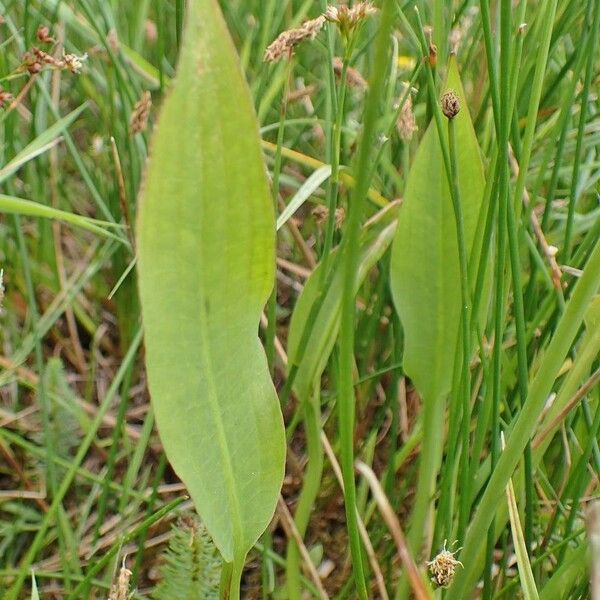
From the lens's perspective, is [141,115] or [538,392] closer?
[538,392]

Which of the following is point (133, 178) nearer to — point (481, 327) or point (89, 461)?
point (89, 461)

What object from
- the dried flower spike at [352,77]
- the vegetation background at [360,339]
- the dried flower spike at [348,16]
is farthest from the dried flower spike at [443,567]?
the dried flower spike at [352,77]

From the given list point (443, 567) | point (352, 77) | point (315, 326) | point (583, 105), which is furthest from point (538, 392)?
point (352, 77)

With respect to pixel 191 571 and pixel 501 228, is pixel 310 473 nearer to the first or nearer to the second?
pixel 191 571

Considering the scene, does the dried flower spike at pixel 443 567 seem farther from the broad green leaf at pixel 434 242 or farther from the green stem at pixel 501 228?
the broad green leaf at pixel 434 242

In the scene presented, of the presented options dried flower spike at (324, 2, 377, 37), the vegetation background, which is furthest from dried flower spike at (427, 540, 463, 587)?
dried flower spike at (324, 2, 377, 37)

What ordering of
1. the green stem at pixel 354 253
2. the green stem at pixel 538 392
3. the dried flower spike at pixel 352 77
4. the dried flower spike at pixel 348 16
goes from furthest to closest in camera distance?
the dried flower spike at pixel 352 77 < the dried flower spike at pixel 348 16 < the green stem at pixel 538 392 < the green stem at pixel 354 253
